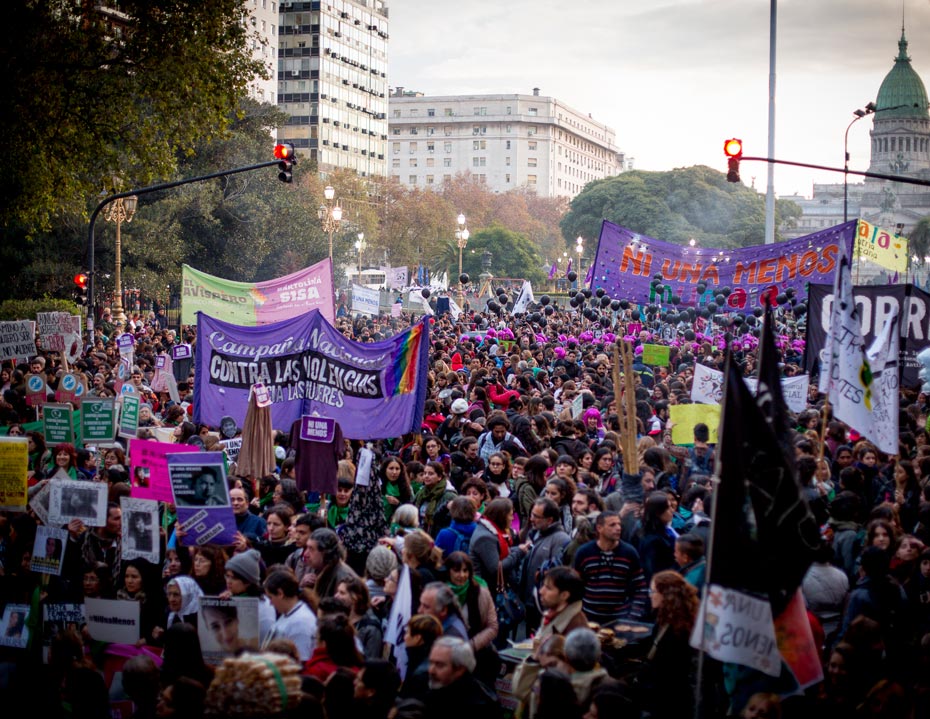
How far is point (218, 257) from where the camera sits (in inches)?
1905

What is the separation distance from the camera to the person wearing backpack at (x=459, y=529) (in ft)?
25.5

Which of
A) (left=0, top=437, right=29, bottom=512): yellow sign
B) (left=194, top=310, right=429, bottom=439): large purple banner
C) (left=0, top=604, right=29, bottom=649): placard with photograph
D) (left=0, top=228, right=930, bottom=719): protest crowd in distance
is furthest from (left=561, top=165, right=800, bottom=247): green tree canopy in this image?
(left=0, top=604, right=29, bottom=649): placard with photograph

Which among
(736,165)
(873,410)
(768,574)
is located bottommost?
(768,574)

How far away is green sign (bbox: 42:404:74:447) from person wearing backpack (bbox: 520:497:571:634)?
5.52 metres

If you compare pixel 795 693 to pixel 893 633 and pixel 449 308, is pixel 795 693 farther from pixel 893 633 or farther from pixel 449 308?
pixel 449 308

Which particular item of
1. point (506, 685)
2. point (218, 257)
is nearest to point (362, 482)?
point (506, 685)

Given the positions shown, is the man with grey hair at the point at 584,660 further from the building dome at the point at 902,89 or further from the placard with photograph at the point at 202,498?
the building dome at the point at 902,89

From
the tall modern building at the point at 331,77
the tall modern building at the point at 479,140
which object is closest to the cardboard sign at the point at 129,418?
the tall modern building at the point at 331,77

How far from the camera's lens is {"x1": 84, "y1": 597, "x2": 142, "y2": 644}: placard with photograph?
6863 mm

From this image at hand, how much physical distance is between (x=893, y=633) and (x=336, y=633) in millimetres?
3453

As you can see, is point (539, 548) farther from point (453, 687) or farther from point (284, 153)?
point (284, 153)

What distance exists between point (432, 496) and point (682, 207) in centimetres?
9344

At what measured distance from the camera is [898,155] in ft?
469

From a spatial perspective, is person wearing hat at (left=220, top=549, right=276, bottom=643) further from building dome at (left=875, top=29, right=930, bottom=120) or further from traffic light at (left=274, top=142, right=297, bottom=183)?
building dome at (left=875, top=29, right=930, bottom=120)
